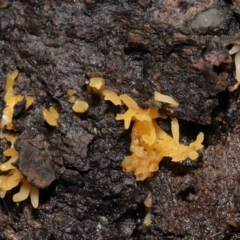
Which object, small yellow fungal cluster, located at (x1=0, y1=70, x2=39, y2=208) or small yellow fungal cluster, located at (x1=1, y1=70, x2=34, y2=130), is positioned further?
small yellow fungal cluster, located at (x1=1, y1=70, x2=34, y2=130)

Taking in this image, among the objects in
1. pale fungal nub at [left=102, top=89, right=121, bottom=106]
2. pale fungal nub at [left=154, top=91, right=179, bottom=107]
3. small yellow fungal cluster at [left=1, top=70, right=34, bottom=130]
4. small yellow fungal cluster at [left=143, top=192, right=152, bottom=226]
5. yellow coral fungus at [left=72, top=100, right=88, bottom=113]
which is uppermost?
pale fungal nub at [left=154, top=91, right=179, bottom=107]

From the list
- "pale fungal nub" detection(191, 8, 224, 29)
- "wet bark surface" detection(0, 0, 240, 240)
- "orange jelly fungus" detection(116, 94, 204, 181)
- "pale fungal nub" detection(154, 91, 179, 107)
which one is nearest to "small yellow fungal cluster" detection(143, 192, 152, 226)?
"wet bark surface" detection(0, 0, 240, 240)

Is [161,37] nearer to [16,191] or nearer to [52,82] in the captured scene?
[52,82]

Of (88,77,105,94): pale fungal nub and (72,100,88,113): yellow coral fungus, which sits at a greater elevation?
(88,77,105,94): pale fungal nub

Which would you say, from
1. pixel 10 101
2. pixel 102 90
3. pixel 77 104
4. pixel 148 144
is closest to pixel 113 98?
pixel 102 90

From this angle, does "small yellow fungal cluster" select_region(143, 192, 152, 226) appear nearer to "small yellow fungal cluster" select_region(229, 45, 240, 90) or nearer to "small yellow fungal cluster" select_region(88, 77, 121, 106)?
"small yellow fungal cluster" select_region(88, 77, 121, 106)

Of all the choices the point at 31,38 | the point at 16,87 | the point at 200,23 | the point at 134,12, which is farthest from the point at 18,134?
the point at 200,23

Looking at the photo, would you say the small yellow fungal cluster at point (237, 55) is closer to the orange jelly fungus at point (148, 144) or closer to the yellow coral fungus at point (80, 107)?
the orange jelly fungus at point (148, 144)
